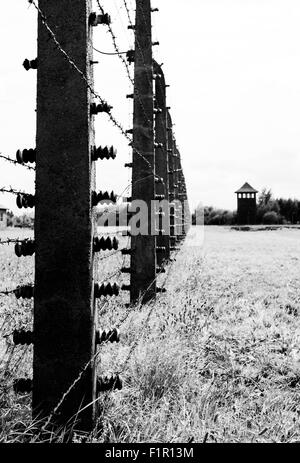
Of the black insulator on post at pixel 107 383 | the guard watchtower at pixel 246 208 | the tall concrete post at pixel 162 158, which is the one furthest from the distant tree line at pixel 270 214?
the black insulator on post at pixel 107 383

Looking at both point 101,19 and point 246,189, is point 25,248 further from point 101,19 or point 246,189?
point 246,189

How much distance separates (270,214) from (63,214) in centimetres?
6987

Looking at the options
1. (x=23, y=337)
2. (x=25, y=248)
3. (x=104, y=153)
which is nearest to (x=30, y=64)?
(x=104, y=153)

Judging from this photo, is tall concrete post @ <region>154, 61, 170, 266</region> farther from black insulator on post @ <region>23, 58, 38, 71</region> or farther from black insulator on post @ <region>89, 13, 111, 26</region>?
black insulator on post @ <region>23, 58, 38, 71</region>

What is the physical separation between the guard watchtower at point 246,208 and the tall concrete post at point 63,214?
6810 cm

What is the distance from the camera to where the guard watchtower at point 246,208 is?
6900 centimetres

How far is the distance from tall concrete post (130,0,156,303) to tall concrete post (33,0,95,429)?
3211mm

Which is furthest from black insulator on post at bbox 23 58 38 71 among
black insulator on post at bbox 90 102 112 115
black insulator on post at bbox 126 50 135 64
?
black insulator on post at bbox 126 50 135 64

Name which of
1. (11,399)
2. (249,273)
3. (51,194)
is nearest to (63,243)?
(51,194)

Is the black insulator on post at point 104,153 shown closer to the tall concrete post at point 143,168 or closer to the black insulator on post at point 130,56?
the tall concrete post at point 143,168

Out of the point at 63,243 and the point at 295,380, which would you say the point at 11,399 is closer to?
the point at 63,243

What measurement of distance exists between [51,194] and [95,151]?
29 centimetres

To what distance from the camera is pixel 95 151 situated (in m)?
2.13

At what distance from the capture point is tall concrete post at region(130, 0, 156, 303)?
537cm
